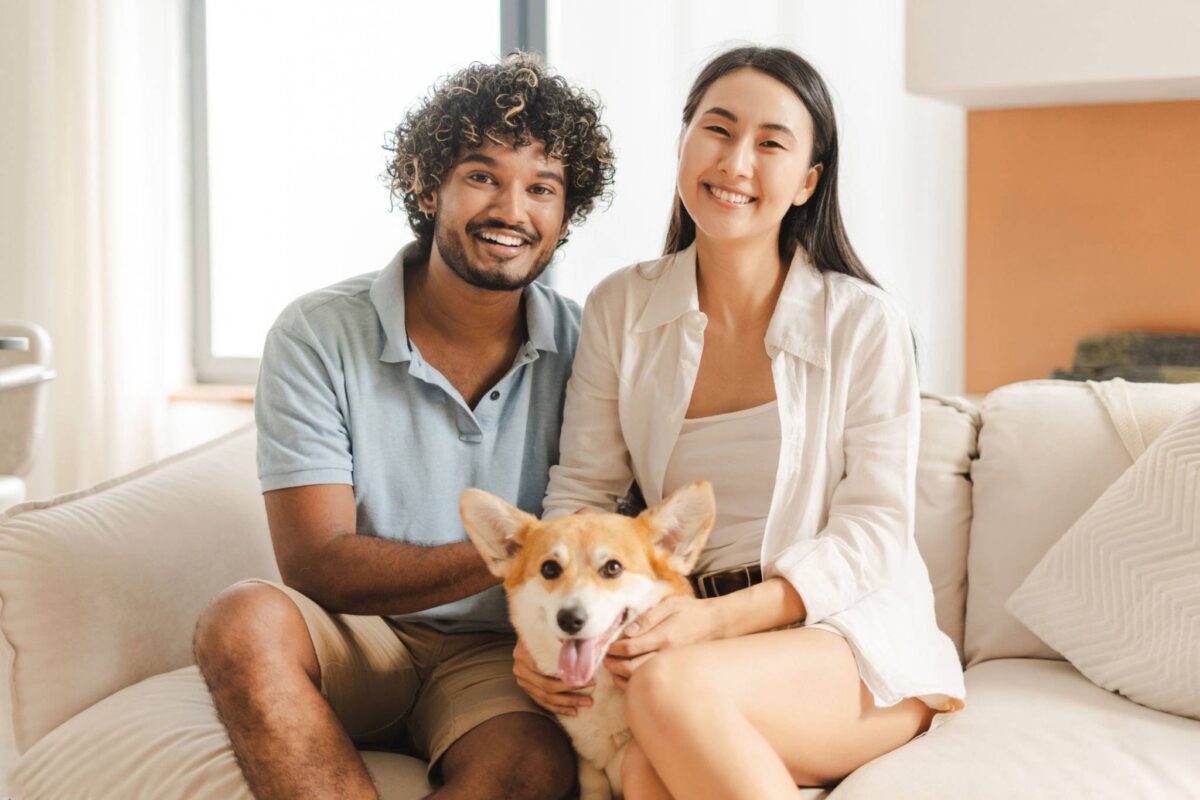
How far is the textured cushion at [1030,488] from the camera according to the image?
1763 mm

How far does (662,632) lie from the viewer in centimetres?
135

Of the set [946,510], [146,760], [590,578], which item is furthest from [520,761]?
[946,510]

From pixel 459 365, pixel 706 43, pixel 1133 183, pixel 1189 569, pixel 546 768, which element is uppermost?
pixel 706 43

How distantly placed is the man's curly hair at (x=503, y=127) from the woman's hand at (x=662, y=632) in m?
0.79

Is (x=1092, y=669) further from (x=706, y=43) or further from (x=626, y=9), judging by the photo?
(x=626, y=9)

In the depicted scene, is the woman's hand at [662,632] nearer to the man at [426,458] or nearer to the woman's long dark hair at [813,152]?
the man at [426,458]

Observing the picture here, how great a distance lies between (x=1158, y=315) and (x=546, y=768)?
1.66 meters

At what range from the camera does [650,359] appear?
1.69m

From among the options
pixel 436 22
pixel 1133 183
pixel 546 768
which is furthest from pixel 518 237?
pixel 436 22

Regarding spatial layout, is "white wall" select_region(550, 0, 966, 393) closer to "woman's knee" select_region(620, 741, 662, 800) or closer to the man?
the man

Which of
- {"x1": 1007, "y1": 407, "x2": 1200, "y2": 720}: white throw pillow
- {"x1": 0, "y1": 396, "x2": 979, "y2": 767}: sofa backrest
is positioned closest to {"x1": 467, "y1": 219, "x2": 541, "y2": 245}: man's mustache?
{"x1": 0, "y1": 396, "x2": 979, "y2": 767}: sofa backrest

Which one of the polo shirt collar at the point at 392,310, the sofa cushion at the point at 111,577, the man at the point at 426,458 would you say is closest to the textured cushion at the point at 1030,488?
the man at the point at 426,458

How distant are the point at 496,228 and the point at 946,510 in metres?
0.85

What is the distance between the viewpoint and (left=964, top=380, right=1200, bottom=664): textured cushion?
1763mm
